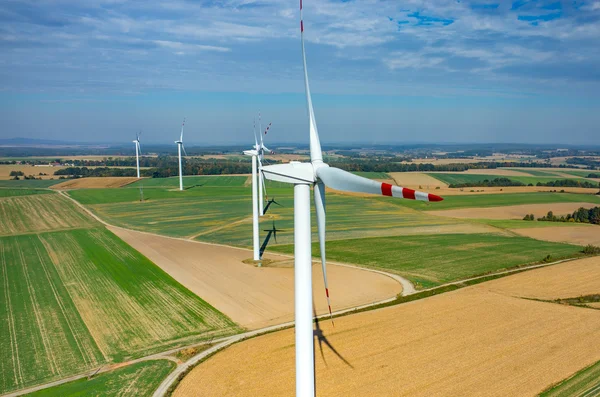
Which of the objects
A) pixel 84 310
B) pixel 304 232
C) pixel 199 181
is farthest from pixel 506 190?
pixel 304 232

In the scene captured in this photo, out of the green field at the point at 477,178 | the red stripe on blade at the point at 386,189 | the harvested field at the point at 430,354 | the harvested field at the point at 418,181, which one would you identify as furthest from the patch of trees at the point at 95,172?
the red stripe on blade at the point at 386,189

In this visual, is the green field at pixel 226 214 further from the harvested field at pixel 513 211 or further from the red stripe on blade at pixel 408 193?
the red stripe on blade at pixel 408 193

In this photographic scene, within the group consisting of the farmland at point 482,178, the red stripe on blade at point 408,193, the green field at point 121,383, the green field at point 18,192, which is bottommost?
the green field at point 121,383

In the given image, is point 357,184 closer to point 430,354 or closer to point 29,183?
point 430,354

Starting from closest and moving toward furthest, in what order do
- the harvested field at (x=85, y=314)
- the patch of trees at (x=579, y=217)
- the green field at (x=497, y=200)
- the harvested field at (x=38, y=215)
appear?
the harvested field at (x=85, y=314), the harvested field at (x=38, y=215), the patch of trees at (x=579, y=217), the green field at (x=497, y=200)

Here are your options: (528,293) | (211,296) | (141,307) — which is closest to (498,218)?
(528,293)

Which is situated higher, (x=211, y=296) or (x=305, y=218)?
(x=305, y=218)

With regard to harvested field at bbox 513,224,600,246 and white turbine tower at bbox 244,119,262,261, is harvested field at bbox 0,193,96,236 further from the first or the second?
harvested field at bbox 513,224,600,246

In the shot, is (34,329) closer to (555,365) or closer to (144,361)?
(144,361)
